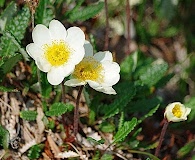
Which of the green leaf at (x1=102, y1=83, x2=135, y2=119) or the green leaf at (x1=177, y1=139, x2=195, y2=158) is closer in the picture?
the green leaf at (x1=102, y1=83, x2=135, y2=119)

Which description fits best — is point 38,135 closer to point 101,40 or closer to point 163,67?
point 163,67

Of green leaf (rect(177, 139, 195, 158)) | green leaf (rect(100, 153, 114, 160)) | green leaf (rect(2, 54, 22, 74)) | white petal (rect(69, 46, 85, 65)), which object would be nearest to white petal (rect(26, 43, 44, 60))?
white petal (rect(69, 46, 85, 65))

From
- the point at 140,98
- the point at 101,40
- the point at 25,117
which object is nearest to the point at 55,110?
the point at 25,117

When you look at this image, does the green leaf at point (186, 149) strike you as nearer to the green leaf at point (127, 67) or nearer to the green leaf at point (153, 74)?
the green leaf at point (153, 74)

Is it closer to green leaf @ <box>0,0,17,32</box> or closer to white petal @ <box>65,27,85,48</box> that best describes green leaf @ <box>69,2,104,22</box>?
green leaf @ <box>0,0,17,32</box>

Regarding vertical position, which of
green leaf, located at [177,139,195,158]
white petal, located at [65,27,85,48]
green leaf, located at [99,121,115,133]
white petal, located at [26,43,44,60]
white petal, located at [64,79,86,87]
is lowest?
green leaf, located at [177,139,195,158]

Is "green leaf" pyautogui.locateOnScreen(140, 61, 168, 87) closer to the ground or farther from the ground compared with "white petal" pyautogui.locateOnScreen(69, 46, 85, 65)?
closer to the ground

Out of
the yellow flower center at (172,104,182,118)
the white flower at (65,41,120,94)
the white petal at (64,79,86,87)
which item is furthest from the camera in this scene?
the yellow flower center at (172,104,182,118)

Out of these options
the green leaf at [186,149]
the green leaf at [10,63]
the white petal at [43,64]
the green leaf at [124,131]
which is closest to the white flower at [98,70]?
the white petal at [43,64]
